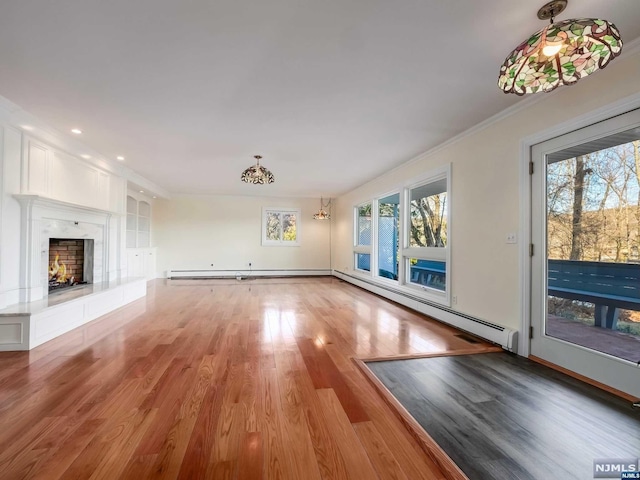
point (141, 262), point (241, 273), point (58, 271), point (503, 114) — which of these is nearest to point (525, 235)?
point (503, 114)

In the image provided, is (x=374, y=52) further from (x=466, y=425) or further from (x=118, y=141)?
(x=118, y=141)

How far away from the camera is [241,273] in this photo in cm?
924

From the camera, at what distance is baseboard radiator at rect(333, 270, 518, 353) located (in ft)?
9.94

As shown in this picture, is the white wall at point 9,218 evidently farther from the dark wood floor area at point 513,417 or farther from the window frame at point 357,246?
the window frame at point 357,246

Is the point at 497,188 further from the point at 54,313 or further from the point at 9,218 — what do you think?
the point at 9,218

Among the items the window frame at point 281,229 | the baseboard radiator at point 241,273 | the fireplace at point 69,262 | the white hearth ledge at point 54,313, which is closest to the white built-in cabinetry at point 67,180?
the fireplace at point 69,262

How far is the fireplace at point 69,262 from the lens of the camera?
4.33 m

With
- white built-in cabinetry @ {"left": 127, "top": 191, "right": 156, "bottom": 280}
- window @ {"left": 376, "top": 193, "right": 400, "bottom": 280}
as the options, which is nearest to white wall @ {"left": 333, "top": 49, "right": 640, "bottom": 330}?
window @ {"left": 376, "top": 193, "right": 400, "bottom": 280}

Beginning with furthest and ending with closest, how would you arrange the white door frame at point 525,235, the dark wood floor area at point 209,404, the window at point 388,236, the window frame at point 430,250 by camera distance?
the window at point 388,236 → the window frame at point 430,250 → the white door frame at point 525,235 → the dark wood floor area at point 209,404

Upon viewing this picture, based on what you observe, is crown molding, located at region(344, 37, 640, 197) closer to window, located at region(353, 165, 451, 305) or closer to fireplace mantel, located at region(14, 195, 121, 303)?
window, located at region(353, 165, 451, 305)

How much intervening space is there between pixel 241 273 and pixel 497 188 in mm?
7698

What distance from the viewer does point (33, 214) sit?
3531 mm

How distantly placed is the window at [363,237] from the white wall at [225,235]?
2095 mm

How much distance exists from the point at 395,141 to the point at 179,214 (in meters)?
7.32
